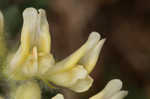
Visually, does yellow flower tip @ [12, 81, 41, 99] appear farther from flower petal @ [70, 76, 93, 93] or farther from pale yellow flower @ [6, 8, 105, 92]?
flower petal @ [70, 76, 93, 93]

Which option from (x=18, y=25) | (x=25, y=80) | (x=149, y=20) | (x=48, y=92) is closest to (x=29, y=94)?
(x=25, y=80)

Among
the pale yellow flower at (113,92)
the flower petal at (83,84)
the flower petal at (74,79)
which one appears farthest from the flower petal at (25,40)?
the pale yellow flower at (113,92)

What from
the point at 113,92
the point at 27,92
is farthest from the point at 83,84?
the point at 27,92

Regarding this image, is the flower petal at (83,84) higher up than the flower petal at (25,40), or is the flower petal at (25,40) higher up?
the flower petal at (25,40)

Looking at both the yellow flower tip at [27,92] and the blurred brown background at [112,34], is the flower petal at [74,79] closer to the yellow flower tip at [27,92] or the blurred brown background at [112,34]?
the yellow flower tip at [27,92]

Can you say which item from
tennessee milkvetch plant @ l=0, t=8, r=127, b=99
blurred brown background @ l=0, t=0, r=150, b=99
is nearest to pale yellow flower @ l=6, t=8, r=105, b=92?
tennessee milkvetch plant @ l=0, t=8, r=127, b=99

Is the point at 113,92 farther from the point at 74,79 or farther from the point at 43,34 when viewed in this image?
the point at 43,34
